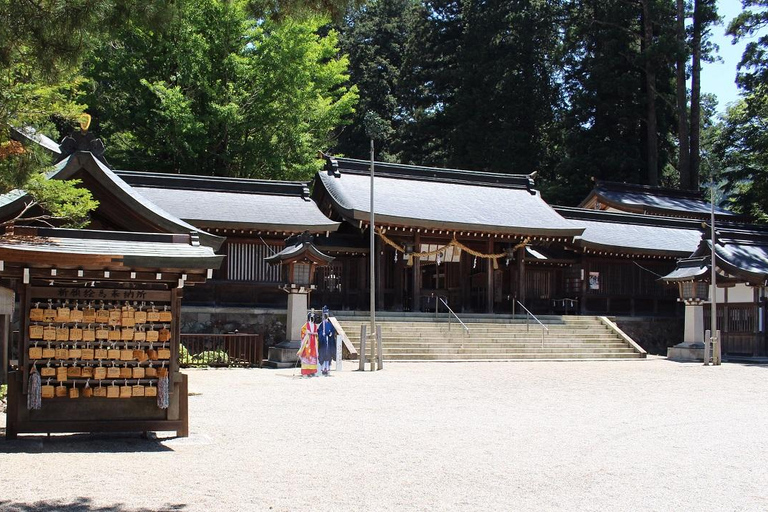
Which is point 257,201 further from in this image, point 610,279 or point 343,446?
point 343,446

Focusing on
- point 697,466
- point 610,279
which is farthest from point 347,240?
point 697,466

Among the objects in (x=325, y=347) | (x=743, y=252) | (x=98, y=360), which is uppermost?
(x=743, y=252)

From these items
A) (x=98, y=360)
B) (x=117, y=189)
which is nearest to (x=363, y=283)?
(x=117, y=189)

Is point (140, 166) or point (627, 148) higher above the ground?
point (627, 148)

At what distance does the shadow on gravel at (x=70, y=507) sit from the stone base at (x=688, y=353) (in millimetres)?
21412

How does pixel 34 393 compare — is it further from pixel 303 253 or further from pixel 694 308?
pixel 694 308

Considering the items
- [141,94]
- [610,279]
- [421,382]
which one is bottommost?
[421,382]

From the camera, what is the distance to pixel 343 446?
9.58m

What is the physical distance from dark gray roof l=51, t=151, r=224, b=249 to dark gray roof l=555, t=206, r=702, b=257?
19.5 m

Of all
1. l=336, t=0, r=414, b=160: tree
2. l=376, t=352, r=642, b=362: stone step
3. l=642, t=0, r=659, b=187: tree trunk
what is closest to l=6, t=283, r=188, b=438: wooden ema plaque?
l=376, t=352, r=642, b=362: stone step

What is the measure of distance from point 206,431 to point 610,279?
76.1ft

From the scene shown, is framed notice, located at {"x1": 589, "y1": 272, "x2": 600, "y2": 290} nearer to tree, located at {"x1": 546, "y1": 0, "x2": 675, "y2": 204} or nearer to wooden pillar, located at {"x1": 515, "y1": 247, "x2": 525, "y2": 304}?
wooden pillar, located at {"x1": 515, "y1": 247, "x2": 525, "y2": 304}

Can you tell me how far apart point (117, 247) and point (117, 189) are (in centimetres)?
285

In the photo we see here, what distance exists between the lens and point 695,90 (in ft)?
144
